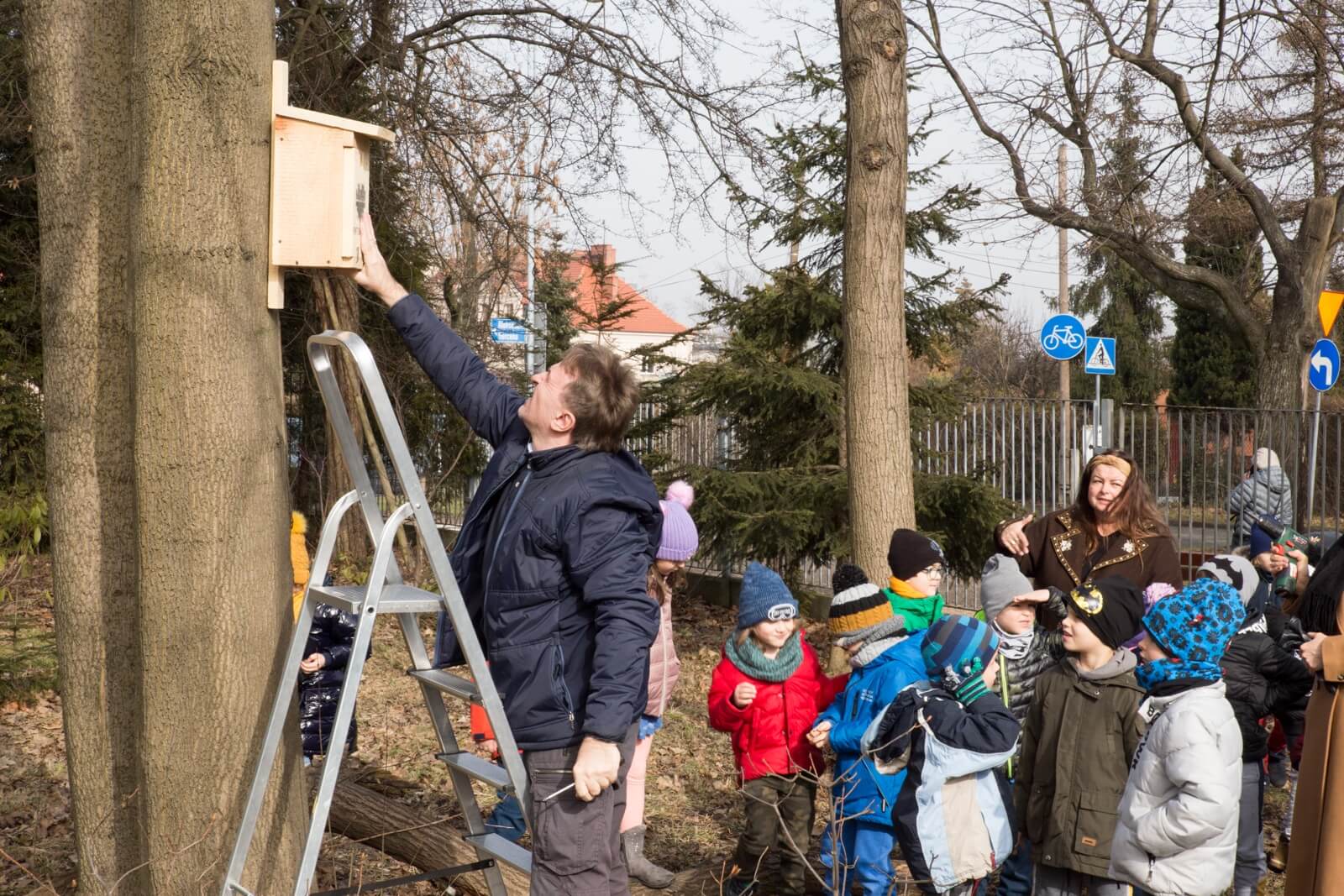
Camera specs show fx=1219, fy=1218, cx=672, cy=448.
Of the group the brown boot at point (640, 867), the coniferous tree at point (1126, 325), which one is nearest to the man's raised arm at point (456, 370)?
the brown boot at point (640, 867)

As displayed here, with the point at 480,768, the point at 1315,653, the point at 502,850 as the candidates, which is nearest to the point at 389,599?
the point at 480,768

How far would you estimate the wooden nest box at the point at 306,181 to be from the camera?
9.78 feet

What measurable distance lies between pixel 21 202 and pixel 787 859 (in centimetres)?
957

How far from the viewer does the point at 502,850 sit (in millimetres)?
3078

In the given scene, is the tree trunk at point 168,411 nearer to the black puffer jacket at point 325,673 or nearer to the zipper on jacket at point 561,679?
the zipper on jacket at point 561,679

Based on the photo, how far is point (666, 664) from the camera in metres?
5.15

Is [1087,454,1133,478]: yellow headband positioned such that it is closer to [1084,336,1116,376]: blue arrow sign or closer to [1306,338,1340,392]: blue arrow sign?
[1306,338,1340,392]: blue arrow sign

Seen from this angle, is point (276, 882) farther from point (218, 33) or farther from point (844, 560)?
point (844, 560)

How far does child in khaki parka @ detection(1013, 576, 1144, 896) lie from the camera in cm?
370

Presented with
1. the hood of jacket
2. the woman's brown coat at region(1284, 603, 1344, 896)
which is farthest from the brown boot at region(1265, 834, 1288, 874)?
the hood of jacket

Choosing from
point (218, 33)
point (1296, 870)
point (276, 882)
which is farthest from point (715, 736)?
point (218, 33)

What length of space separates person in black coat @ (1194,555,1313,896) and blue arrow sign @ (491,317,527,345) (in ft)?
24.5

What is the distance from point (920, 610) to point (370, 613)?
2564 mm

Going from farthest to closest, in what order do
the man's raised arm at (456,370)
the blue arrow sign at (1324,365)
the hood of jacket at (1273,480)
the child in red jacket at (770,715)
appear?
the blue arrow sign at (1324,365) → the hood of jacket at (1273,480) → the child in red jacket at (770,715) → the man's raised arm at (456,370)
